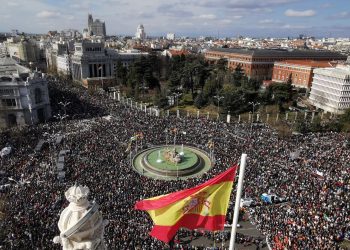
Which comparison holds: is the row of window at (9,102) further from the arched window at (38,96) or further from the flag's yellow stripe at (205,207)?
the flag's yellow stripe at (205,207)

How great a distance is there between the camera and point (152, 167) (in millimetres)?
34656

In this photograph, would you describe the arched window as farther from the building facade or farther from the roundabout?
the building facade

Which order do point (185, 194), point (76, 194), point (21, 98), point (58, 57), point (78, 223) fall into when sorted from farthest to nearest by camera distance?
1. point (58, 57)
2. point (21, 98)
3. point (185, 194)
4. point (76, 194)
5. point (78, 223)

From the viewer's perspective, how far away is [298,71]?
79062mm

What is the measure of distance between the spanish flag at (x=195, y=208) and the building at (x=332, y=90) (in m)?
60.2

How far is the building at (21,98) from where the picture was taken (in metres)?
48.6

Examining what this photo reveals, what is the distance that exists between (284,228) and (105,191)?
590 inches

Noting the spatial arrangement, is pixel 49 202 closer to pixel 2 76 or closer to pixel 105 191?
pixel 105 191

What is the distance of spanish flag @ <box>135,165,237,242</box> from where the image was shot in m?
10.3

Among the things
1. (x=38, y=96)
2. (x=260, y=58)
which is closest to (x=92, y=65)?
(x=38, y=96)

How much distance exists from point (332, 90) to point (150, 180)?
49783 millimetres

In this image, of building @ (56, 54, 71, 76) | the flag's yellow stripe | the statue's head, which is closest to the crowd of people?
the flag's yellow stripe

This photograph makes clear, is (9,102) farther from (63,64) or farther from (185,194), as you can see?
(63,64)

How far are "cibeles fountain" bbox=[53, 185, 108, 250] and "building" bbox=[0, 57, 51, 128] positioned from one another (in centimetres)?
4830
